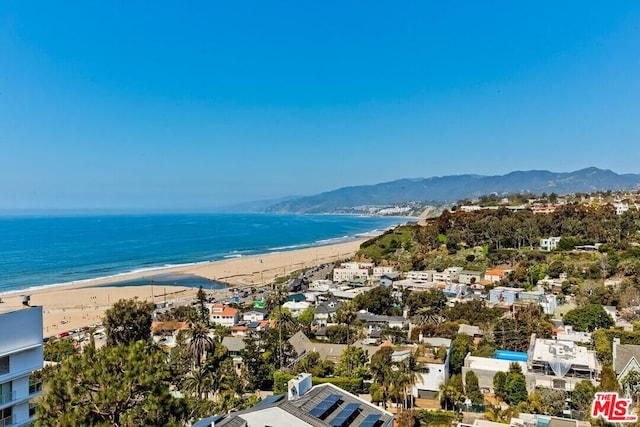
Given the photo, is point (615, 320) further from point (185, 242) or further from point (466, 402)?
point (185, 242)

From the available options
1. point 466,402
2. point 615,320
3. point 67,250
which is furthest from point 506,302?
point 67,250

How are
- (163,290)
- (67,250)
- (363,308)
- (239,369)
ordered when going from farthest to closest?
(67,250)
(163,290)
(363,308)
(239,369)

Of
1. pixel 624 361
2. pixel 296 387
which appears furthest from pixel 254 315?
pixel 296 387

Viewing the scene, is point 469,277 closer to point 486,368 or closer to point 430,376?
point 486,368

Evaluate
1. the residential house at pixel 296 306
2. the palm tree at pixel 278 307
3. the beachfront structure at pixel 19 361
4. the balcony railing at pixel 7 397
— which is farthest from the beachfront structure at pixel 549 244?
the balcony railing at pixel 7 397

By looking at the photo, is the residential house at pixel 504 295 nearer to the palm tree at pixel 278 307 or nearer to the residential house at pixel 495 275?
the residential house at pixel 495 275

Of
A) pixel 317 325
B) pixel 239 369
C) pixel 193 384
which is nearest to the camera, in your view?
pixel 193 384
